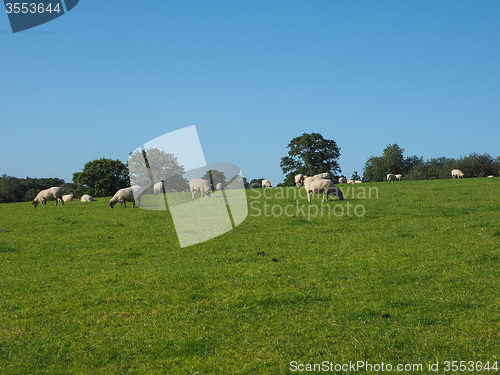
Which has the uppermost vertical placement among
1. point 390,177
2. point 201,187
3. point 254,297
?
point 201,187

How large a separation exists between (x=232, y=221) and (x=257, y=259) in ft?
30.8

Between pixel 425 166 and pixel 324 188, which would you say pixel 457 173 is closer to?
pixel 425 166

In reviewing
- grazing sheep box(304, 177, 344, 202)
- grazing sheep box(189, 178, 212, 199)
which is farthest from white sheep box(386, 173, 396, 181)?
grazing sheep box(189, 178, 212, 199)

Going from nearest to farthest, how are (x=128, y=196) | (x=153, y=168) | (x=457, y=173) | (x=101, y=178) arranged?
1. (x=128, y=196)
2. (x=457, y=173)
3. (x=153, y=168)
4. (x=101, y=178)

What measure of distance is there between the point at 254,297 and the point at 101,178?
86.2 metres

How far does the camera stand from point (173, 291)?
1421 cm

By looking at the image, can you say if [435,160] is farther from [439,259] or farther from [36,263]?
[36,263]

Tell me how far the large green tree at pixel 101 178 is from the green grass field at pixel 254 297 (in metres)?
67.9

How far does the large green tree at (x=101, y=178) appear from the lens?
91188mm

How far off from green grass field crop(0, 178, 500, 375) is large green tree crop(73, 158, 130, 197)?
67.9m

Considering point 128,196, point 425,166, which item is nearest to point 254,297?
point 128,196

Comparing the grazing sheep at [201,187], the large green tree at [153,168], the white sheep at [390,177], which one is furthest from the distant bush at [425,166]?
the grazing sheep at [201,187]

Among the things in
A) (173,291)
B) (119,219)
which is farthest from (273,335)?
(119,219)

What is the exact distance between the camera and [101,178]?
9225 cm
